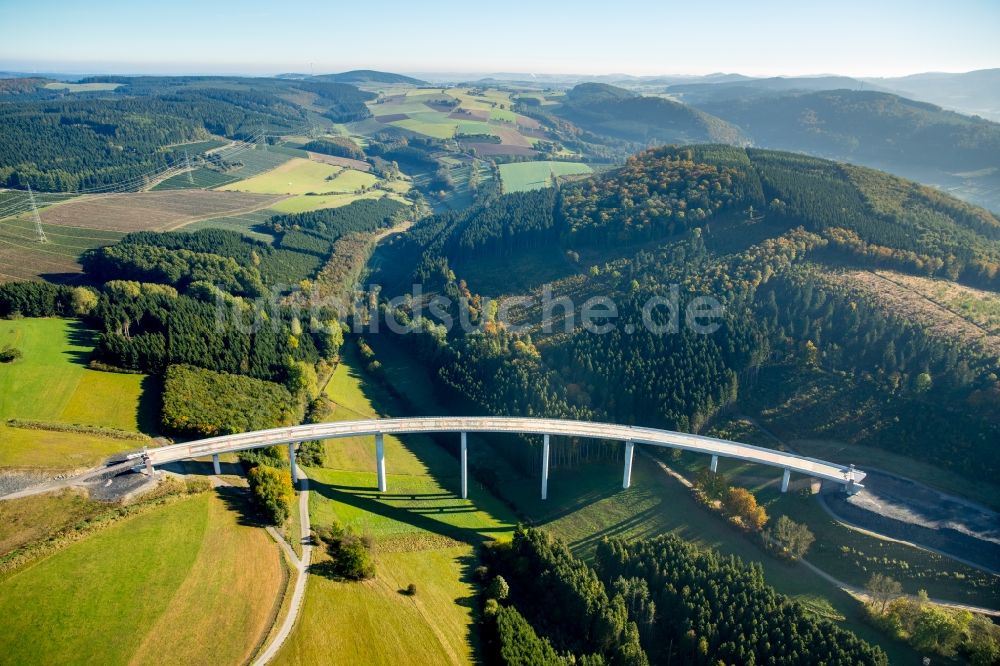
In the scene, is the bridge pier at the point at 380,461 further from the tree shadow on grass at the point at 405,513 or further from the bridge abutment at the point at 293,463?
the bridge abutment at the point at 293,463

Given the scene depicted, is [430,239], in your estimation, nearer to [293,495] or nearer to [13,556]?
[293,495]

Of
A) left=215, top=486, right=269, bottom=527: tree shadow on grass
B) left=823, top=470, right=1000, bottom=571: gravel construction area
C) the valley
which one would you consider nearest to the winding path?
the valley

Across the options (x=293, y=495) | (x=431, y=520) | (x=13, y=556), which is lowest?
(x=431, y=520)

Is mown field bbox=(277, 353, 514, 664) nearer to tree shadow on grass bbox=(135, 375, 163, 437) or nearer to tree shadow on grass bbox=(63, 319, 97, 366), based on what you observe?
tree shadow on grass bbox=(135, 375, 163, 437)

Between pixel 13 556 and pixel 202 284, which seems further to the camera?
pixel 202 284

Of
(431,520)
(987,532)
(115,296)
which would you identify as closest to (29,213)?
(115,296)

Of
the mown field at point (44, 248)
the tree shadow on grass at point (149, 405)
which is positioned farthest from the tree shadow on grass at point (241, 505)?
the mown field at point (44, 248)

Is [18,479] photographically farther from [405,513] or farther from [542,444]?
[542,444]
